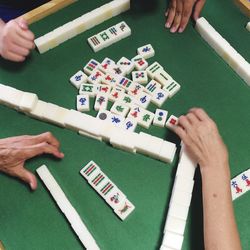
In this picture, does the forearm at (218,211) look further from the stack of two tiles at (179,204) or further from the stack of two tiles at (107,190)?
the stack of two tiles at (107,190)

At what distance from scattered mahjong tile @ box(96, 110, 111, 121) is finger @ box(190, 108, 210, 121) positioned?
304 millimetres

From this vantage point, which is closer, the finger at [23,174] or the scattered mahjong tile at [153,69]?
the finger at [23,174]

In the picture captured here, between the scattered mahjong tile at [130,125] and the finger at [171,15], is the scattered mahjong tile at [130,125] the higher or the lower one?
the lower one

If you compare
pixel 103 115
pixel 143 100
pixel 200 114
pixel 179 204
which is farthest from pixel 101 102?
pixel 179 204

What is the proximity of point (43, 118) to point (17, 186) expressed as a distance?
0.86ft

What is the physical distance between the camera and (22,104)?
4.51 feet

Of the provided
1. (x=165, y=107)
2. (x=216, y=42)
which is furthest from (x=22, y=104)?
(x=216, y=42)

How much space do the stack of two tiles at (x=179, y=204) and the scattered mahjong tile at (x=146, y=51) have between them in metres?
0.44

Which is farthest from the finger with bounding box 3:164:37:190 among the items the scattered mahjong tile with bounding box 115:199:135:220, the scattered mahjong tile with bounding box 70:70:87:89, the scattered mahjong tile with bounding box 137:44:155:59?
the scattered mahjong tile with bounding box 137:44:155:59

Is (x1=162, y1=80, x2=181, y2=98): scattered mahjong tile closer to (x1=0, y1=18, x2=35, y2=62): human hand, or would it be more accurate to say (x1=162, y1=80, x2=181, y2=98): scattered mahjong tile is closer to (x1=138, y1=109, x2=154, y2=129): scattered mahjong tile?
(x1=138, y1=109, x2=154, y2=129): scattered mahjong tile

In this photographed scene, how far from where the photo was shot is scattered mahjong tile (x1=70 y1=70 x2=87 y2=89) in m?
1.47

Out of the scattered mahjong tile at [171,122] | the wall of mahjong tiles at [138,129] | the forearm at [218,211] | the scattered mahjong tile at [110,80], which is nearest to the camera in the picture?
the forearm at [218,211]

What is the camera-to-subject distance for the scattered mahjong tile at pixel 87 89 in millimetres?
1443

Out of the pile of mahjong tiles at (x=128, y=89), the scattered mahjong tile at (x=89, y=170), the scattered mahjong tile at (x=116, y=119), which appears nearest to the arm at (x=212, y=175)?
the pile of mahjong tiles at (x=128, y=89)
